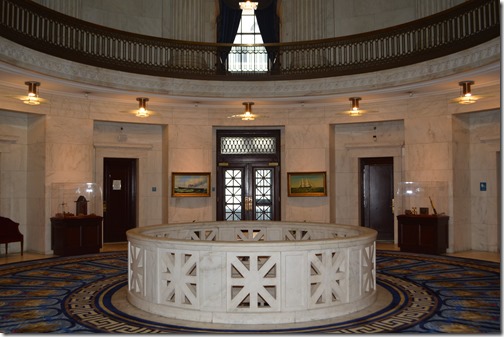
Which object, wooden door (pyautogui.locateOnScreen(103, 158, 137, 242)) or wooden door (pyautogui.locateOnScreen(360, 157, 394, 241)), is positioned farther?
wooden door (pyautogui.locateOnScreen(360, 157, 394, 241))

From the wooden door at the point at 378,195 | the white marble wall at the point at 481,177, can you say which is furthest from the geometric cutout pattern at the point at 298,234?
the wooden door at the point at 378,195

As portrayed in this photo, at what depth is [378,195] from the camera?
13.7 m

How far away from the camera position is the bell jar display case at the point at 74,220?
1100 cm

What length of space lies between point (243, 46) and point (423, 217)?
19.6 ft

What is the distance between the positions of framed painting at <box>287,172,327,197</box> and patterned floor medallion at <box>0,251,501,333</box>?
3917 millimetres

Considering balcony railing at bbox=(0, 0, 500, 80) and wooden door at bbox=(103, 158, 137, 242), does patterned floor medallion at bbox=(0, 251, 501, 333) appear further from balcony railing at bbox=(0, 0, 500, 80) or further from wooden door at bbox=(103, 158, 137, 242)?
balcony railing at bbox=(0, 0, 500, 80)

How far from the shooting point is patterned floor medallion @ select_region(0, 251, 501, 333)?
531cm

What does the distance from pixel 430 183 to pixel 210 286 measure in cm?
771

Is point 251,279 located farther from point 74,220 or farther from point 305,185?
point 305,185

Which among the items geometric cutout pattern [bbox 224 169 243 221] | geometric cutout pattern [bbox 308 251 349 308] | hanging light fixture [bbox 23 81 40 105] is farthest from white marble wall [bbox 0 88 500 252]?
geometric cutout pattern [bbox 308 251 349 308]

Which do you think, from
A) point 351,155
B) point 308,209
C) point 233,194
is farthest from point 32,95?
point 351,155

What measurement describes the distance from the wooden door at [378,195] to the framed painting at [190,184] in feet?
14.5

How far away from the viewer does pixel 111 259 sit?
33.7 feet

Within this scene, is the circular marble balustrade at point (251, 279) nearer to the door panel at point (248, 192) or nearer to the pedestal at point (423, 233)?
the pedestal at point (423, 233)
